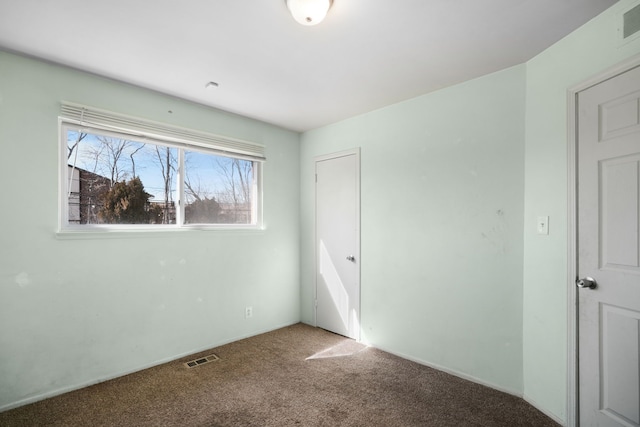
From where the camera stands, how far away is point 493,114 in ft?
8.11

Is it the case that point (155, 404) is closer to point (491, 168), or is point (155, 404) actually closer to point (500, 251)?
point (500, 251)

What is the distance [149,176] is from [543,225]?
329cm

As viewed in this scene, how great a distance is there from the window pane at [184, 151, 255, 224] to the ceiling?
79cm

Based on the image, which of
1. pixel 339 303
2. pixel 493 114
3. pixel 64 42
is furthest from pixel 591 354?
pixel 64 42

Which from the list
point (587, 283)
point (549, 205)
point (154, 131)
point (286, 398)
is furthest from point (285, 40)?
point (286, 398)

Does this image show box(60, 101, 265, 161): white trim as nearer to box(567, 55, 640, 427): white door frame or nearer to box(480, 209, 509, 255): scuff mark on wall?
box(480, 209, 509, 255): scuff mark on wall

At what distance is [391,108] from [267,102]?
4.12ft

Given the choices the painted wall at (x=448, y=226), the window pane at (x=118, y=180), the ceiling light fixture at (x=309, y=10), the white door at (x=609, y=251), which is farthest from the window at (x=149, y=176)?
the white door at (x=609, y=251)

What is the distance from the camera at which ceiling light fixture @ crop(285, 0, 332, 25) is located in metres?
1.60

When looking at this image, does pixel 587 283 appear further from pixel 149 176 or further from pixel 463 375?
pixel 149 176

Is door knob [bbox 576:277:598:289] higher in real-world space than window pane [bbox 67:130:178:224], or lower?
lower

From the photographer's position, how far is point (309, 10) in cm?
163

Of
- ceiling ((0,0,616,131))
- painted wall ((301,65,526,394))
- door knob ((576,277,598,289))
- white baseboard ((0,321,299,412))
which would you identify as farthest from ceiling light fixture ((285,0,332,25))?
white baseboard ((0,321,299,412))

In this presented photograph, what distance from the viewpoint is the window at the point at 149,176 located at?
251cm
